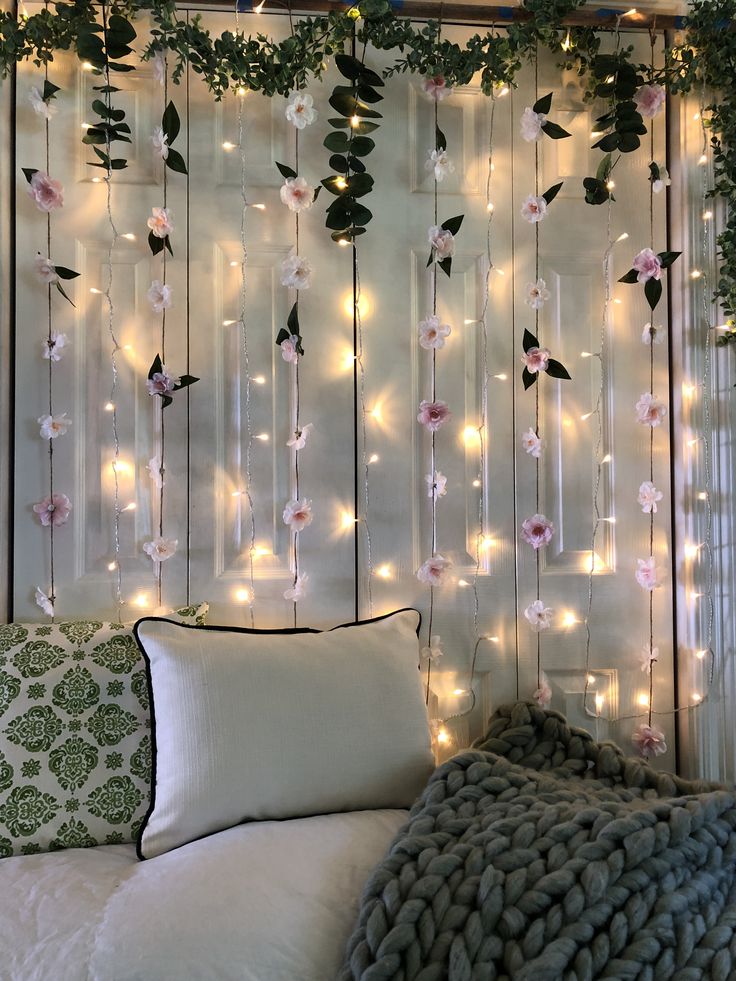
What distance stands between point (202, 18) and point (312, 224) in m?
0.55

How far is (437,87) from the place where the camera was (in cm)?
167

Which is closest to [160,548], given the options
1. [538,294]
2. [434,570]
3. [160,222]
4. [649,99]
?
[434,570]

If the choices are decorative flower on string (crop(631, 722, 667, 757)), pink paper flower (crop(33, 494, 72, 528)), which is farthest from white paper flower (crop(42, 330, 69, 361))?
decorative flower on string (crop(631, 722, 667, 757))

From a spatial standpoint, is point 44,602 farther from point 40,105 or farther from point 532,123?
point 532,123

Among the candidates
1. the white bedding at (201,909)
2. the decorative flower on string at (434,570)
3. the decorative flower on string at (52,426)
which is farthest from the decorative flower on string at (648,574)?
the decorative flower on string at (52,426)

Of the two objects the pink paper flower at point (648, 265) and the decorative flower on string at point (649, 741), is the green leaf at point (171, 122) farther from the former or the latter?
the decorative flower on string at point (649, 741)

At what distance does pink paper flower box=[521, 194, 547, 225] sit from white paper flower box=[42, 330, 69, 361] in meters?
1.15

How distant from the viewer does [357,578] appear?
1.69 metres

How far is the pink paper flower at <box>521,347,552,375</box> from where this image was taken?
1.68 meters

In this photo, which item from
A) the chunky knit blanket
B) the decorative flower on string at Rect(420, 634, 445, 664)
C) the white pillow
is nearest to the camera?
the chunky knit blanket

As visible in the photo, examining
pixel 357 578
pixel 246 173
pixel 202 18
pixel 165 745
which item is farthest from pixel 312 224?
pixel 165 745

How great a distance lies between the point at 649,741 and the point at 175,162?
1798mm

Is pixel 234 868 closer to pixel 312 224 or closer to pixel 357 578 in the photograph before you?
pixel 357 578

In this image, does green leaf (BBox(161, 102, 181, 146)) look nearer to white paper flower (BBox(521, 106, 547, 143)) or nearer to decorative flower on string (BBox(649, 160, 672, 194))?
white paper flower (BBox(521, 106, 547, 143))
